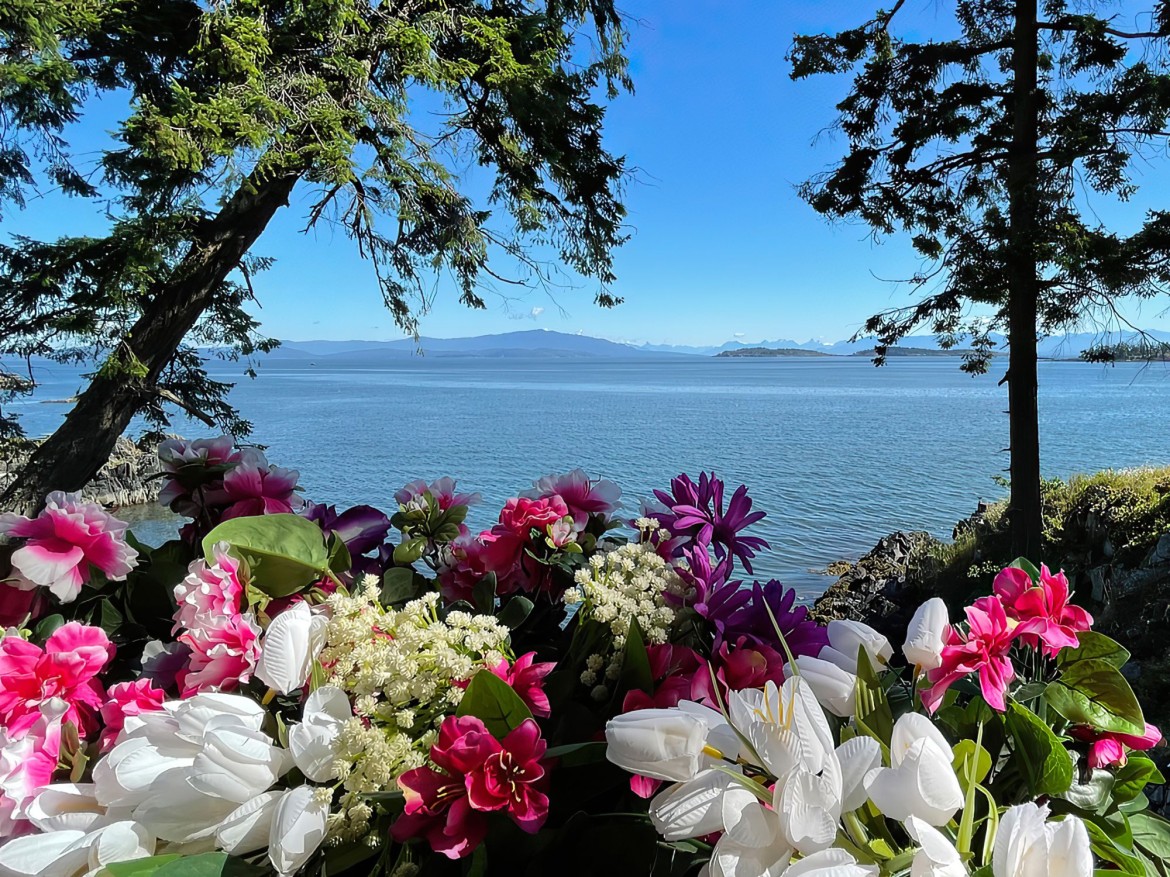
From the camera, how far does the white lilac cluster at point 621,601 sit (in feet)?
2.20

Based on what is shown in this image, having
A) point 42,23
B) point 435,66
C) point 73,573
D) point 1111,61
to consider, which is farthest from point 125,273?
point 1111,61

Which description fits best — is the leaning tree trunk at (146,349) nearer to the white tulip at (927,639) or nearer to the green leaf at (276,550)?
the green leaf at (276,550)

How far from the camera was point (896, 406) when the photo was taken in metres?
35.1

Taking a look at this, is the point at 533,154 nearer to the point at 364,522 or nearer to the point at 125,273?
the point at 125,273

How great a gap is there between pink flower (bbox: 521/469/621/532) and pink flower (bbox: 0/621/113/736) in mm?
538

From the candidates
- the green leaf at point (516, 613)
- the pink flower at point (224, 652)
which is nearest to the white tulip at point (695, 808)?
the green leaf at point (516, 613)

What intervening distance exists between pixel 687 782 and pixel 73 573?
81 centimetres

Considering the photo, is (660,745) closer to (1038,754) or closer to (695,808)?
(695,808)

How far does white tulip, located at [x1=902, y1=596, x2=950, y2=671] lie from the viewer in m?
0.58

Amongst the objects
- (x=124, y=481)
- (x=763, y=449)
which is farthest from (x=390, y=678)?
(x=763, y=449)

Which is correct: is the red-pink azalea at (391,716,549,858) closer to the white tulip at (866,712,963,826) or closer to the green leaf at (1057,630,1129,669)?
the white tulip at (866,712,963,826)

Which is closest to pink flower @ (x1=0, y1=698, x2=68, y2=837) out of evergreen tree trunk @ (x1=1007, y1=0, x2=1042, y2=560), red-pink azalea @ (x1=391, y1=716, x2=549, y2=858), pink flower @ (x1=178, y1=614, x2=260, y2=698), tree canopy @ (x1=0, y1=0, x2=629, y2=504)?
pink flower @ (x1=178, y1=614, x2=260, y2=698)

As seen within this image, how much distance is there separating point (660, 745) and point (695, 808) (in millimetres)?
43

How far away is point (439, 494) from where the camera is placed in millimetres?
1052
